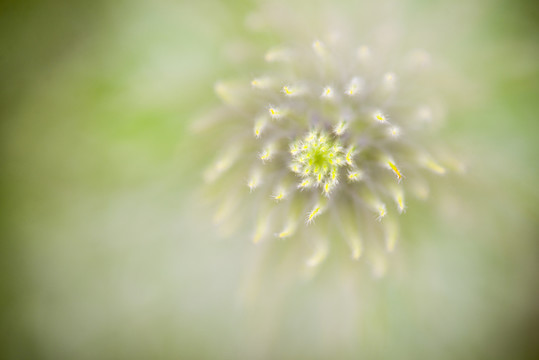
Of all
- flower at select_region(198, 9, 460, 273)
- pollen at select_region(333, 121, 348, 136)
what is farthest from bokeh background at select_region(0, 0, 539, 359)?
pollen at select_region(333, 121, 348, 136)

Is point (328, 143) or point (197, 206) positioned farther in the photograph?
point (197, 206)

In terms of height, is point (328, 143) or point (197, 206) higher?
point (197, 206)

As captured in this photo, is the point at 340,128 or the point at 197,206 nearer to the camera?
the point at 340,128

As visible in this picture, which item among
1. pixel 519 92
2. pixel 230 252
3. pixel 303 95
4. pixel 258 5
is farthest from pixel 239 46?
pixel 519 92

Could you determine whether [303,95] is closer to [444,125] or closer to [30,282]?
[444,125]

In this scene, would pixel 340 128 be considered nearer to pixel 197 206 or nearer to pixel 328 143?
pixel 328 143

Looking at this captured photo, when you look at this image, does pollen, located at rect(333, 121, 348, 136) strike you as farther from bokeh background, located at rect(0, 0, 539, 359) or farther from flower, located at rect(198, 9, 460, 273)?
bokeh background, located at rect(0, 0, 539, 359)

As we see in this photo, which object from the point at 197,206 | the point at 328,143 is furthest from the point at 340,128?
the point at 197,206

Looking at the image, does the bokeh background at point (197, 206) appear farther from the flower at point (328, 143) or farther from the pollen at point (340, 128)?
the pollen at point (340, 128)
